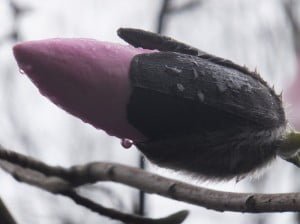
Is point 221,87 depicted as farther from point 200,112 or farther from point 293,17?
point 293,17

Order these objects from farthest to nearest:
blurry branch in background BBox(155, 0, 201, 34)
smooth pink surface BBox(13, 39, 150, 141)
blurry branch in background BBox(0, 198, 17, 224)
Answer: blurry branch in background BBox(155, 0, 201, 34) → blurry branch in background BBox(0, 198, 17, 224) → smooth pink surface BBox(13, 39, 150, 141)

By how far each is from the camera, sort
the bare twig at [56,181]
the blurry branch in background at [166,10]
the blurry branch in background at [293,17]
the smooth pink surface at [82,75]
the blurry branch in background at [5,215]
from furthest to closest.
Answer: the blurry branch in background at [293,17] → the blurry branch in background at [166,10] → the bare twig at [56,181] → the blurry branch in background at [5,215] → the smooth pink surface at [82,75]

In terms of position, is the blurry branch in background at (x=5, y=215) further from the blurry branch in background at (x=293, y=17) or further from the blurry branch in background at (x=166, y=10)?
the blurry branch in background at (x=293, y=17)

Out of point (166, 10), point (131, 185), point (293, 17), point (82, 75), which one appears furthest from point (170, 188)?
point (293, 17)

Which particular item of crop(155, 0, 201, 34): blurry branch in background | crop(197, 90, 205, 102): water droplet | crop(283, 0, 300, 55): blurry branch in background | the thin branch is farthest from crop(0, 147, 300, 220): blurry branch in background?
crop(283, 0, 300, 55): blurry branch in background

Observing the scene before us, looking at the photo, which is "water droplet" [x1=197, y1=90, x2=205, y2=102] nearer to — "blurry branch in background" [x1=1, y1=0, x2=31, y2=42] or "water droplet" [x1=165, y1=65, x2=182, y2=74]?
"water droplet" [x1=165, y1=65, x2=182, y2=74]

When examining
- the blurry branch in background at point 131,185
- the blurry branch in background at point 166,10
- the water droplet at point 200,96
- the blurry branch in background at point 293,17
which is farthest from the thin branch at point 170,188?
the blurry branch in background at point 293,17
